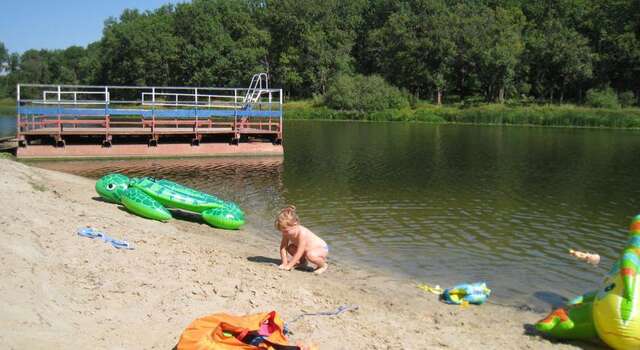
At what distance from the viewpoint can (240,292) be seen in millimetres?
8188

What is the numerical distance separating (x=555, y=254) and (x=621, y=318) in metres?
5.66

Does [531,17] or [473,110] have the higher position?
[531,17]

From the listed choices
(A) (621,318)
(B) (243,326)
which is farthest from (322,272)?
(A) (621,318)

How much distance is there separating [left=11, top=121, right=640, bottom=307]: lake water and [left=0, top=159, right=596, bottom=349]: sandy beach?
179 centimetres

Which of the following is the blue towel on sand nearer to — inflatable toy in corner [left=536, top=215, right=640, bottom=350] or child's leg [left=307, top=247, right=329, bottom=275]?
child's leg [left=307, top=247, right=329, bottom=275]

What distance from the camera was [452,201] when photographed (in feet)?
61.4

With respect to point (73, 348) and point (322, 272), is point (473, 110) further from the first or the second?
point (73, 348)

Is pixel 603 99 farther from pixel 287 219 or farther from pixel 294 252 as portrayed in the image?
pixel 287 219

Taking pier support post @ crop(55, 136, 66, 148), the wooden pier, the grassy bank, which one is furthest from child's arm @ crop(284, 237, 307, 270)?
the grassy bank

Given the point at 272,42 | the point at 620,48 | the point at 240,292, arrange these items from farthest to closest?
the point at 272,42
the point at 620,48
the point at 240,292

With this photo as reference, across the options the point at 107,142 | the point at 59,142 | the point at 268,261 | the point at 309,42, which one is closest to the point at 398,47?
the point at 309,42

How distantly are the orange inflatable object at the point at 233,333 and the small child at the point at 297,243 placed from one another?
3.14 metres

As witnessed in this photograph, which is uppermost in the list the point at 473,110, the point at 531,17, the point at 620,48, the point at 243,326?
the point at 531,17

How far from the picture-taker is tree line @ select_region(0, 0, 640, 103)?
7412 centimetres
